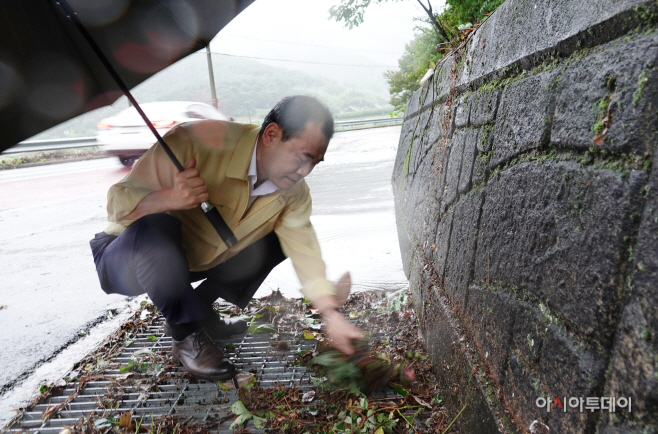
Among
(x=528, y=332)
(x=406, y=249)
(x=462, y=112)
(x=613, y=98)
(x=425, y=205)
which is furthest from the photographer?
(x=406, y=249)

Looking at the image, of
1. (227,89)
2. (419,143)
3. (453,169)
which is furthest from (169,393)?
(227,89)

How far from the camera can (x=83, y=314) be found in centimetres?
331

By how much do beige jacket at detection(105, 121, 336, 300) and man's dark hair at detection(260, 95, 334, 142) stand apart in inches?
7.7

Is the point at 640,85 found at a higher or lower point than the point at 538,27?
lower

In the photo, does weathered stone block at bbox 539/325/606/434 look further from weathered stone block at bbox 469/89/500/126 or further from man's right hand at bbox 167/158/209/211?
man's right hand at bbox 167/158/209/211

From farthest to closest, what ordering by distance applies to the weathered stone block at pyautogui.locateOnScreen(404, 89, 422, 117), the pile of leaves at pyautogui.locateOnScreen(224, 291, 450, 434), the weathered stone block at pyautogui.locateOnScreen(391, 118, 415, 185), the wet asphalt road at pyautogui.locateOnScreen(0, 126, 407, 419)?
the weathered stone block at pyautogui.locateOnScreen(391, 118, 415, 185)
the weathered stone block at pyautogui.locateOnScreen(404, 89, 422, 117)
the wet asphalt road at pyautogui.locateOnScreen(0, 126, 407, 419)
the pile of leaves at pyautogui.locateOnScreen(224, 291, 450, 434)

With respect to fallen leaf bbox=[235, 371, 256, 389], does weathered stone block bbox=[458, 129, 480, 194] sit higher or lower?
higher

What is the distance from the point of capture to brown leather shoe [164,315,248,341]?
2752 millimetres

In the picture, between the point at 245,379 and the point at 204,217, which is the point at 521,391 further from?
the point at 204,217

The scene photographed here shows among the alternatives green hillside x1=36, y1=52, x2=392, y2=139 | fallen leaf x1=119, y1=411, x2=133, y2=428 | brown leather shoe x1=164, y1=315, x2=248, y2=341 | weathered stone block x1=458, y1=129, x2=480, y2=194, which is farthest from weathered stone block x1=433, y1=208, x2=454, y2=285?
fallen leaf x1=119, y1=411, x2=133, y2=428

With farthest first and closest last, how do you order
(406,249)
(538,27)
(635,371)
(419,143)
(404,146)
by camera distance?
(404,146), (419,143), (406,249), (538,27), (635,371)

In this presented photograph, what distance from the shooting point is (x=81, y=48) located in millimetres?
2064

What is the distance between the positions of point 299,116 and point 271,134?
19 cm

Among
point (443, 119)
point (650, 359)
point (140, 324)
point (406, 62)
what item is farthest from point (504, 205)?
point (406, 62)
